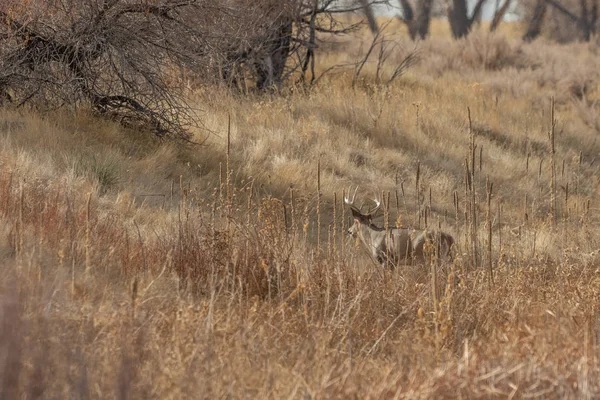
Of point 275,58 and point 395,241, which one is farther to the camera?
point 275,58

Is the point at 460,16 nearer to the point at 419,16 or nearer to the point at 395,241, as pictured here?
the point at 419,16

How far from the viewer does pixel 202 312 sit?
4.44 m

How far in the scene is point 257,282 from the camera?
557 centimetres

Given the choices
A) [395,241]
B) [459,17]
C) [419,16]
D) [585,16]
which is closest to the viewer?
[395,241]

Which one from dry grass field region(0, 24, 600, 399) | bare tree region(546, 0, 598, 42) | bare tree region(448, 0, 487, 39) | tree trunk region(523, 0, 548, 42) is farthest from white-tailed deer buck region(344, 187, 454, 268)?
bare tree region(546, 0, 598, 42)

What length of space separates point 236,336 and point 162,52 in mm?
5735

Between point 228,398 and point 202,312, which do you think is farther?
point 202,312

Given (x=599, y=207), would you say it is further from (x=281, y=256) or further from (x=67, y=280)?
(x=67, y=280)

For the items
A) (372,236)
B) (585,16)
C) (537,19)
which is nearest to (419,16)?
(537,19)

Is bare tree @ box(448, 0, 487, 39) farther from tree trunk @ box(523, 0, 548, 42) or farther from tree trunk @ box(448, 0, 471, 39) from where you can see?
tree trunk @ box(523, 0, 548, 42)

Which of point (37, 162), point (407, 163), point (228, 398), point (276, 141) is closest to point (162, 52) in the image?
point (276, 141)

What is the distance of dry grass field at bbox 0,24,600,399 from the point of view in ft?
12.9

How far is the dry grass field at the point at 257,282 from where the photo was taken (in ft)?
12.9

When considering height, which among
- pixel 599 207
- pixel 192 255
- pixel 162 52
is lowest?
pixel 599 207
